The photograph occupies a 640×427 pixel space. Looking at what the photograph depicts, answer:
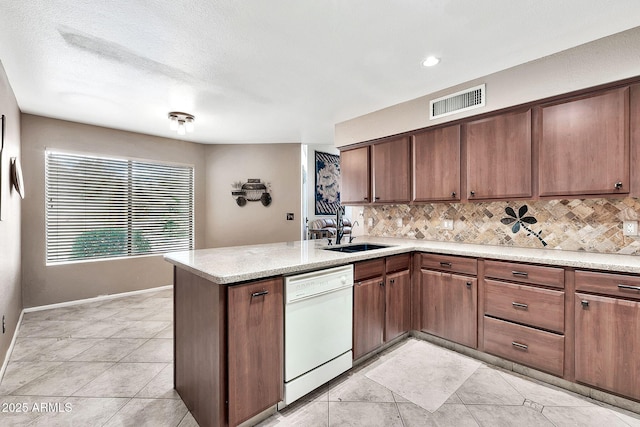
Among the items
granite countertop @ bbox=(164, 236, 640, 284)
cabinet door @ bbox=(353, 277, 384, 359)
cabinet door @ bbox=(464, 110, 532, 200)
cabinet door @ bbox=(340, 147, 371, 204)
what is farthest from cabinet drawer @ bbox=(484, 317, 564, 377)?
cabinet door @ bbox=(340, 147, 371, 204)

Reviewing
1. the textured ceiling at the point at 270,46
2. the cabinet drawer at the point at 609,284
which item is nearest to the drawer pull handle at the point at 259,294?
the textured ceiling at the point at 270,46

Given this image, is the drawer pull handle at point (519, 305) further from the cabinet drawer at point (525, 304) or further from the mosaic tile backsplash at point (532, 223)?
the mosaic tile backsplash at point (532, 223)

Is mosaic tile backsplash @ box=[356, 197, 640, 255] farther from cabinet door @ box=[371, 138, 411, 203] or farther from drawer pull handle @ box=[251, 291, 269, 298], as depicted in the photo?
drawer pull handle @ box=[251, 291, 269, 298]

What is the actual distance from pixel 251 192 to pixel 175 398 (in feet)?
12.4

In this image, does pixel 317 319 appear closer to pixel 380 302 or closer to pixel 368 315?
pixel 368 315

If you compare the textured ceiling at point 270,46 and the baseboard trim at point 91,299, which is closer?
the textured ceiling at point 270,46

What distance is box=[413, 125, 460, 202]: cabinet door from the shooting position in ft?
9.45

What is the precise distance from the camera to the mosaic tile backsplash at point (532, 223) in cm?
228

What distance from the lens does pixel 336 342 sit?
211 cm

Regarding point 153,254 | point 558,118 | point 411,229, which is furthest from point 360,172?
point 153,254

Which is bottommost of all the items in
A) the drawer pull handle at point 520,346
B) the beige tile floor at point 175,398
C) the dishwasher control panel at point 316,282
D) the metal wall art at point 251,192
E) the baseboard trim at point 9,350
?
the beige tile floor at point 175,398

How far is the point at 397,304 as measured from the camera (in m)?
2.73

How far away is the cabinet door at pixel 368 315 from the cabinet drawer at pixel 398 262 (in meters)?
0.17

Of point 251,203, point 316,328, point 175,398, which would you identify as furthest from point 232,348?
point 251,203
